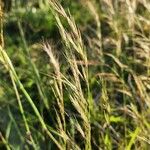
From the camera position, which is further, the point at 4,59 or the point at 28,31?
the point at 28,31

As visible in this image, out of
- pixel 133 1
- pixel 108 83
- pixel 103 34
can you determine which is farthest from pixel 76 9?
pixel 133 1

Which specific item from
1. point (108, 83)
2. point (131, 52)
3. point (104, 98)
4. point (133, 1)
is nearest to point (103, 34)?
point (131, 52)

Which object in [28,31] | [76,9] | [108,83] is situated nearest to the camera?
[108,83]

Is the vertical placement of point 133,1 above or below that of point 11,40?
above

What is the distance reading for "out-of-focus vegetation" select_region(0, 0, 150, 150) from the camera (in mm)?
1391

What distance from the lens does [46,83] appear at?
2590 mm

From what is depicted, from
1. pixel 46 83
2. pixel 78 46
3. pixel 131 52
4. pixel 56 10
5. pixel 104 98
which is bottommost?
pixel 131 52

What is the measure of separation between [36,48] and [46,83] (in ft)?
2.15

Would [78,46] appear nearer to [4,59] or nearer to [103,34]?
[4,59]

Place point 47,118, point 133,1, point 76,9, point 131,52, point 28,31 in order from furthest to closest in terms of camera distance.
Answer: point 76,9
point 28,31
point 131,52
point 47,118
point 133,1

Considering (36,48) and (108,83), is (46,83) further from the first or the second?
(36,48)

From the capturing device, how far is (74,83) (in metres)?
1.36

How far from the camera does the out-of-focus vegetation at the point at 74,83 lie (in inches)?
54.7

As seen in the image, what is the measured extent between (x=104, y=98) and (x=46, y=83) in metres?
1.13
